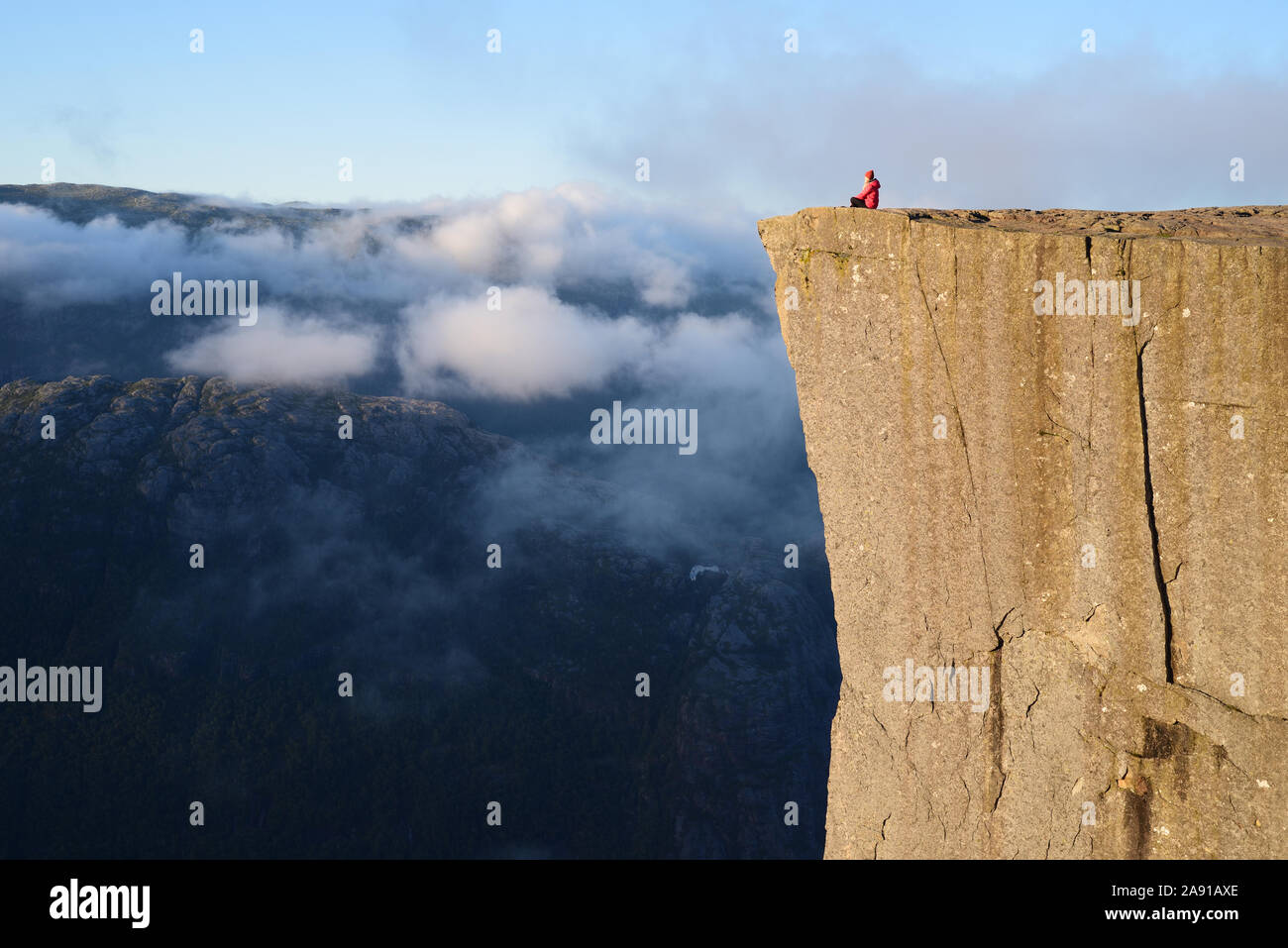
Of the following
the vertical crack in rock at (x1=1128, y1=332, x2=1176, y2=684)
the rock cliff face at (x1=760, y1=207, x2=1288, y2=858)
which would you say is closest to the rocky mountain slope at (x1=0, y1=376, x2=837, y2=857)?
the rock cliff face at (x1=760, y1=207, x2=1288, y2=858)

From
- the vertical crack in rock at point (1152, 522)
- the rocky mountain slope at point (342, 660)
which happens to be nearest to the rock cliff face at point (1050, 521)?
the vertical crack in rock at point (1152, 522)

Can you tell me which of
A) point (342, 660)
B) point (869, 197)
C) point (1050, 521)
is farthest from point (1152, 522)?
point (342, 660)

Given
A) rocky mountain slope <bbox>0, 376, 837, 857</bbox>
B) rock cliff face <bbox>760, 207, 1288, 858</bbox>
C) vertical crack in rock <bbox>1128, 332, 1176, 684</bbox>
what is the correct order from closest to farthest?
1. rock cliff face <bbox>760, 207, 1288, 858</bbox>
2. vertical crack in rock <bbox>1128, 332, 1176, 684</bbox>
3. rocky mountain slope <bbox>0, 376, 837, 857</bbox>

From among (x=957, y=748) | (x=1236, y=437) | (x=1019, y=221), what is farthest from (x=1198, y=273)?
(x=957, y=748)

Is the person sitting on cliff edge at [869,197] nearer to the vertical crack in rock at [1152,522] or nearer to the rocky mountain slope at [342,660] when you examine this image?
the vertical crack in rock at [1152,522]

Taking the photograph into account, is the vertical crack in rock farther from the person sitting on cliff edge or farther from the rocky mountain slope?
the rocky mountain slope

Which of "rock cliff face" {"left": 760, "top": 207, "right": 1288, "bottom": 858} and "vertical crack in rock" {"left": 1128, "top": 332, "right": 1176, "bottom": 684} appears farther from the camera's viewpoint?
"vertical crack in rock" {"left": 1128, "top": 332, "right": 1176, "bottom": 684}

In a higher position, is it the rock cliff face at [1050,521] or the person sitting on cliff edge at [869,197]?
the person sitting on cliff edge at [869,197]
